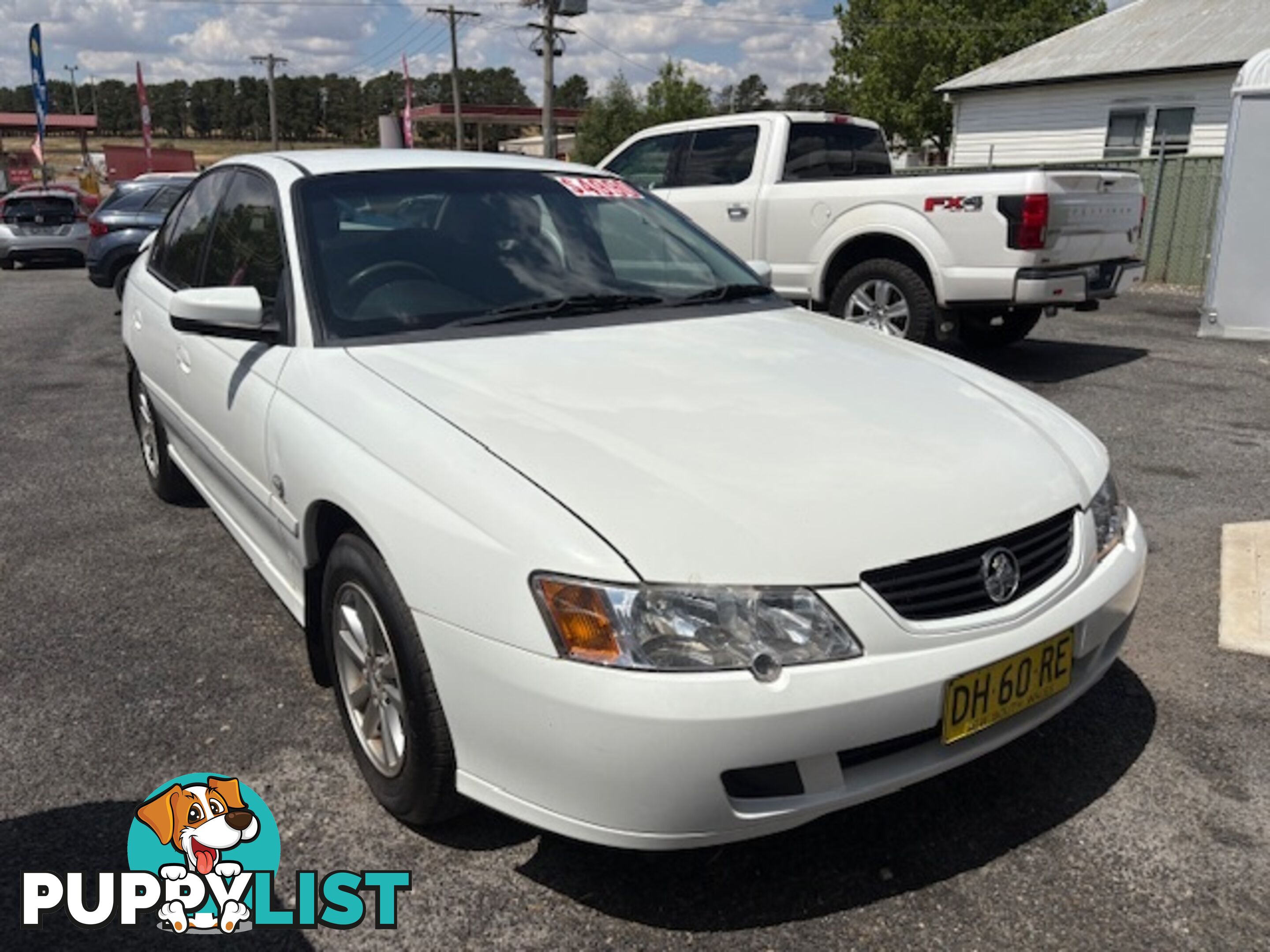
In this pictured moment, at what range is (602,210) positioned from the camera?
3656mm

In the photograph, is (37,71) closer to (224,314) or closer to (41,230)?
(41,230)

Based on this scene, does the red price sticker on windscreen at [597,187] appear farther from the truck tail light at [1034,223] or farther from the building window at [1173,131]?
the building window at [1173,131]

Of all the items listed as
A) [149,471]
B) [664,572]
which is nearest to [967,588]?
[664,572]

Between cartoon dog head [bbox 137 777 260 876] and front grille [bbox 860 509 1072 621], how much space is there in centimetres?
164

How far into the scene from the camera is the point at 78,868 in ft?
7.55

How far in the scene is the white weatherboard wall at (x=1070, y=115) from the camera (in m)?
19.0

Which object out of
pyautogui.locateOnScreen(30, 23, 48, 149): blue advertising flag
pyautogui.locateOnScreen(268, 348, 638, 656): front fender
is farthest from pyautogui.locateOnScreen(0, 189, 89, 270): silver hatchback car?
pyautogui.locateOnScreen(268, 348, 638, 656): front fender

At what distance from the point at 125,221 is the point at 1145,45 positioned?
19.6 metres

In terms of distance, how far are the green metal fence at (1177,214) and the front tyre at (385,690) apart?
1182cm

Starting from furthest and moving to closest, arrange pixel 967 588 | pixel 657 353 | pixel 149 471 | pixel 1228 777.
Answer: pixel 149 471
pixel 657 353
pixel 1228 777
pixel 967 588

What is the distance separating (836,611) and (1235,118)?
30.2 ft

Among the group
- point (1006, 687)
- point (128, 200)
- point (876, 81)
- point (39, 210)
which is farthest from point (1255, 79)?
point (876, 81)

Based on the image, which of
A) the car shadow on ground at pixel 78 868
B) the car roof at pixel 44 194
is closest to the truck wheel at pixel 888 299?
the car shadow on ground at pixel 78 868

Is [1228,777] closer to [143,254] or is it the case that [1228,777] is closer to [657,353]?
[657,353]
